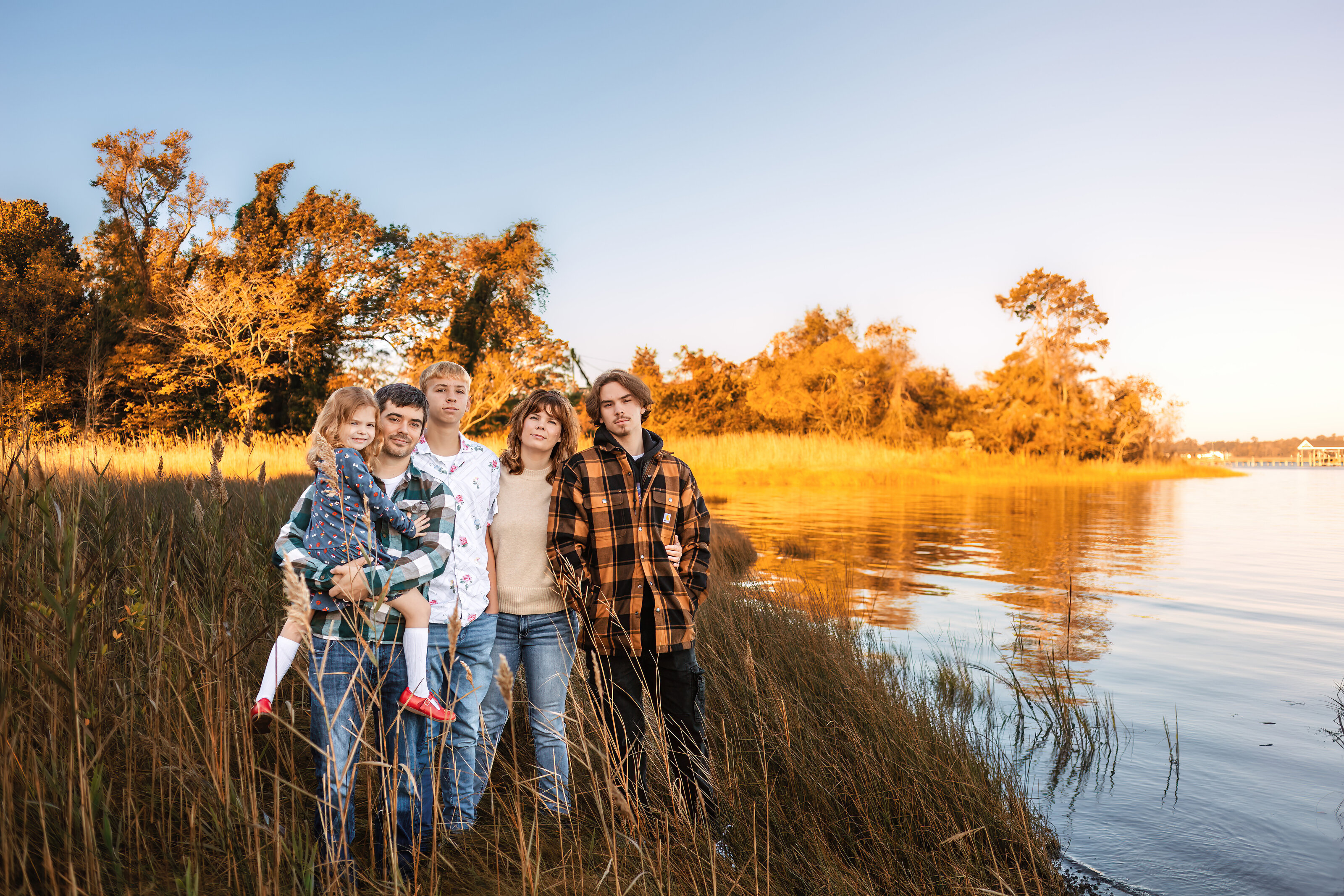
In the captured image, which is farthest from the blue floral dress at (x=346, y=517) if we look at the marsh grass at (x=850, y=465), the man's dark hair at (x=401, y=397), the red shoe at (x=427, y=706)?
the marsh grass at (x=850, y=465)

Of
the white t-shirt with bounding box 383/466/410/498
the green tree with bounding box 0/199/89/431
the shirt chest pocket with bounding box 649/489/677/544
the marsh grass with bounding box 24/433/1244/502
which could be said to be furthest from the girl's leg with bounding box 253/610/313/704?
the green tree with bounding box 0/199/89/431

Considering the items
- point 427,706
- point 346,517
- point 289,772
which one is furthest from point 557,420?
point 289,772

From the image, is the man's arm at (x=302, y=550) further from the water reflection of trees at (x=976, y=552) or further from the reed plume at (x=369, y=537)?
the water reflection of trees at (x=976, y=552)

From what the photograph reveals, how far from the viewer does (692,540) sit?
313cm

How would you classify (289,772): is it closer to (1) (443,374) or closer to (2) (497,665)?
(2) (497,665)

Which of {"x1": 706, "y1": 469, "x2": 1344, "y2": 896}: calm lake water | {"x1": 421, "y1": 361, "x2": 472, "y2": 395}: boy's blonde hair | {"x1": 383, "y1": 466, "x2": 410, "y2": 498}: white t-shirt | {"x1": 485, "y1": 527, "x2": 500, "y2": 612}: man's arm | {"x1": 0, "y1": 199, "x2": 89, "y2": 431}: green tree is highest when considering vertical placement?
{"x1": 0, "y1": 199, "x2": 89, "y2": 431}: green tree

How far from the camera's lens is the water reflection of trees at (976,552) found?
24.3 ft

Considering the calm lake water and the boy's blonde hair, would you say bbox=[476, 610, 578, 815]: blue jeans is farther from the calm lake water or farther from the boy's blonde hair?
the calm lake water

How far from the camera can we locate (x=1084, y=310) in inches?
1359

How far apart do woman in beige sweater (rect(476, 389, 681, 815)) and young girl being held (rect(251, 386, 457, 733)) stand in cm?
56

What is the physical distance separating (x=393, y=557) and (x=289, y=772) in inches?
46.3

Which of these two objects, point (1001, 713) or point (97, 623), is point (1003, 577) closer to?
point (1001, 713)

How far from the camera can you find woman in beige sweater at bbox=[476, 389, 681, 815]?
3.01m

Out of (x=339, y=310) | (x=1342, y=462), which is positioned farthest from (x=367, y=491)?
(x=1342, y=462)
